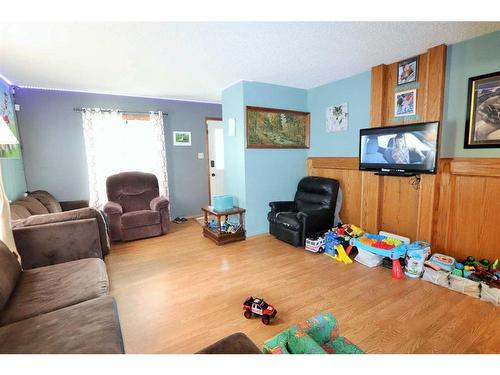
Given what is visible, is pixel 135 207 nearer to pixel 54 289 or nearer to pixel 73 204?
pixel 73 204

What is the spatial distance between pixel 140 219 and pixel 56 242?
1.65 metres

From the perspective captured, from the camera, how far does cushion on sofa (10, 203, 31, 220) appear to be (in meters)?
2.37

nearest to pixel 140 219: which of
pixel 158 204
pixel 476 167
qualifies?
pixel 158 204

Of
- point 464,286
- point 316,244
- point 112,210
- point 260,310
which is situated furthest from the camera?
point 112,210

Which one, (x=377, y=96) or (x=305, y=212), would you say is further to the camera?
(x=305, y=212)

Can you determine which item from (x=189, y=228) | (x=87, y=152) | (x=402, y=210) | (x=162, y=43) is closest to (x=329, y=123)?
(x=402, y=210)

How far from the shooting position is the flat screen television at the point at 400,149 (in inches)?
92.0

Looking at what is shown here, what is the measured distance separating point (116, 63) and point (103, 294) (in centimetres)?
246

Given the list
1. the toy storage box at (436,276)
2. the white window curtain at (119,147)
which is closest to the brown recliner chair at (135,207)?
the white window curtain at (119,147)

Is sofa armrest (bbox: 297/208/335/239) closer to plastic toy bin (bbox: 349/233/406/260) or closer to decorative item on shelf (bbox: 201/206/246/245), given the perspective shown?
plastic toy bin (bbox: 349/233/406/260)

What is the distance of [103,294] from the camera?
148cm

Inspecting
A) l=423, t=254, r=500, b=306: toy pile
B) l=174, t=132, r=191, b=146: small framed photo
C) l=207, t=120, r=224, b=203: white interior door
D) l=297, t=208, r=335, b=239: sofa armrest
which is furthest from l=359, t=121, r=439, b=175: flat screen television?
l=174, t=132, r=191, b=146: small framed photo

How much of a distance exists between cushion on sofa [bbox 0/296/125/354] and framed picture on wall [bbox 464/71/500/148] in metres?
3.22

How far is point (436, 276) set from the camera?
2242 mm
